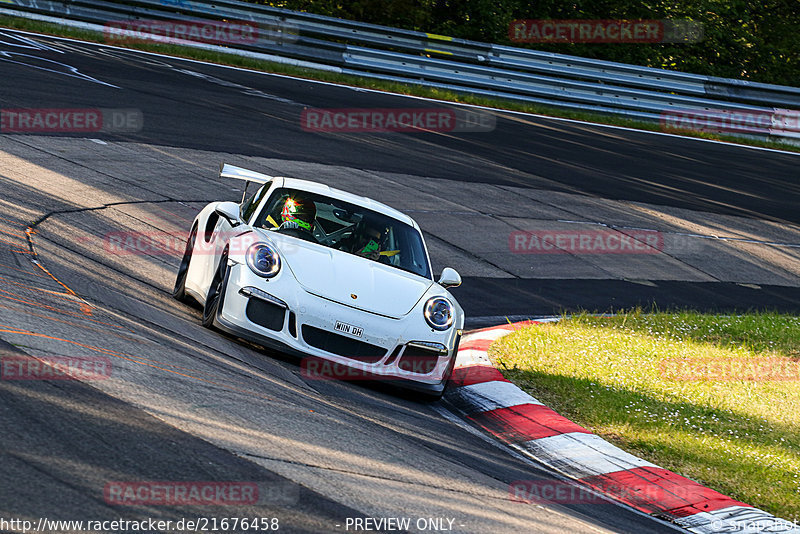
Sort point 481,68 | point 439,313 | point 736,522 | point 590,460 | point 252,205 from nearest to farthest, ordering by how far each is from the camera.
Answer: point 736,522 < point 590,460 < point 439,313 < point 252,205 < point 481,68

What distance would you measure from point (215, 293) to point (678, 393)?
13.2ft

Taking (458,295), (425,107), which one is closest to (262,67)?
(425,107)

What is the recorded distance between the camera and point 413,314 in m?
7.23

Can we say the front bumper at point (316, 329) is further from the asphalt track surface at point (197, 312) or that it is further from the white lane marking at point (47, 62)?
the white lane marking at point (47, 62)

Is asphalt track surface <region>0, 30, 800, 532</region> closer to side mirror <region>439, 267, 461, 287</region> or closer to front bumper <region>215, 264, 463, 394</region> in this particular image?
front bumper <region>215, 264, 463, 394</region>

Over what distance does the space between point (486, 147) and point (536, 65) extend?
19.3 ft

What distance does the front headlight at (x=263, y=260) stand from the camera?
706cm

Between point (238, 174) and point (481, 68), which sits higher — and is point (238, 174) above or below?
below

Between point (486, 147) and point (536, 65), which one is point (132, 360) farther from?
point (536, 65)

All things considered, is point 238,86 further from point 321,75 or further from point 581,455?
point 581,455

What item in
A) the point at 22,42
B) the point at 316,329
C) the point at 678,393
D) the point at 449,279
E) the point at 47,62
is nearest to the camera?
the point at 316,329

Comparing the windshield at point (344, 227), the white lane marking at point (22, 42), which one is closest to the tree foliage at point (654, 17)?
Result: the white lane marking at point (22, 42)

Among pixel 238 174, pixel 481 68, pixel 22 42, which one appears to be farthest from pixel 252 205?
pixel 481 68

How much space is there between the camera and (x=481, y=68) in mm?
23531
